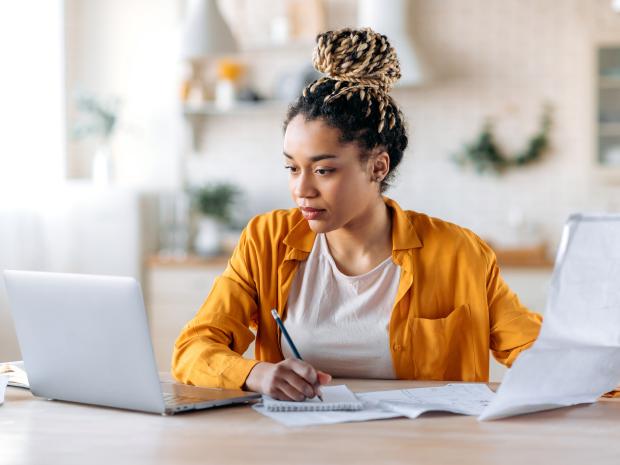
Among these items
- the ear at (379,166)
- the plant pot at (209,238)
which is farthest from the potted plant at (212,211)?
the ear at (379,166)

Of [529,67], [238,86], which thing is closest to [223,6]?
[238,86]

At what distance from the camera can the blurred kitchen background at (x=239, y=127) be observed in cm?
Result: 471

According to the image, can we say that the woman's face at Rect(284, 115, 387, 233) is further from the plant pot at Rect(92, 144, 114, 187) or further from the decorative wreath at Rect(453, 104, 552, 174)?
the plant pot at Rect(92, 144, 114, 187)

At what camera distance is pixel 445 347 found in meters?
1.97

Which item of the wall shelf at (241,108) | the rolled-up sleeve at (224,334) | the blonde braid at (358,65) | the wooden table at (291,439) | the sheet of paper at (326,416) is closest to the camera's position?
the wooden table at (291,439)

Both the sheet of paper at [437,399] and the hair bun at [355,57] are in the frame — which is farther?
the hair bun at [355,57]

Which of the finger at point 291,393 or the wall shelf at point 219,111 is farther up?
the wall shelf at point 219,111

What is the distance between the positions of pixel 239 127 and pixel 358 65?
3.38 meters

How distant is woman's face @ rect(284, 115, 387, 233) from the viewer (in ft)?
6.19

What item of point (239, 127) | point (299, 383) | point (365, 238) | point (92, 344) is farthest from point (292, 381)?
point (239, 127)

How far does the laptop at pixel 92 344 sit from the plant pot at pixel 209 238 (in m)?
3.32

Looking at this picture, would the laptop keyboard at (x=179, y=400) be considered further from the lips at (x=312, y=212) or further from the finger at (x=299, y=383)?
the lips at (x=312, y=212)

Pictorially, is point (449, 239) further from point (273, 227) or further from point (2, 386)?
point (2, 386)

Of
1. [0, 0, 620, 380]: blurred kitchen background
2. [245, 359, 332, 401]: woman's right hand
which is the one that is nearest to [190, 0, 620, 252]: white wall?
[0, 0, 620, 380]: blurred kitchen background
